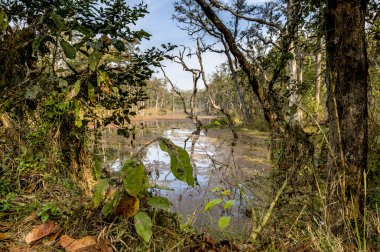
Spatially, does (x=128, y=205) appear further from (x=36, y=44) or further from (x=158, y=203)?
(x=36, y=44)

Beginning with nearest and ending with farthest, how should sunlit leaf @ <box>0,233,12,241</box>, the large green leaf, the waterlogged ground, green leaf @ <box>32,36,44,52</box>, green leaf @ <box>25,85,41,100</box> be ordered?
the large green leaf
sunlit leaf @ <box>0,233,12,241</box>
green leaf @ <box>32,36,44,52</box>
green leaf @ <box>25,85,41,100</box>
the waterlogged ground

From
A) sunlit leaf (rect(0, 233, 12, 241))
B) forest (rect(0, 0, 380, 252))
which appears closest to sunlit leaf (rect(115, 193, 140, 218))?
forest (rect(0, 0, 380, 252))

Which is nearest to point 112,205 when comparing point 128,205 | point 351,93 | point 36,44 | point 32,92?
point 128,205

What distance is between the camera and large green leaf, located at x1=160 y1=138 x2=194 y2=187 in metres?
1.25

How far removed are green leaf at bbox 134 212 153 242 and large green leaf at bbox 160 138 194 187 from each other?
34 centimetres

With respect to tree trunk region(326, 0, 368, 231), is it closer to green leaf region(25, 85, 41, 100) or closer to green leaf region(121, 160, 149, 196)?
green leaf region(121, 160, 149, 196)

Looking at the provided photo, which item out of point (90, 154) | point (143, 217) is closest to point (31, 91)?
point (143, 217)

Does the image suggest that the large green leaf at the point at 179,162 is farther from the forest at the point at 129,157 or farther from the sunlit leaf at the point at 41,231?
the sunlit leaf at the point at 41,231

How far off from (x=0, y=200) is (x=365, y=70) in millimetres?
2703

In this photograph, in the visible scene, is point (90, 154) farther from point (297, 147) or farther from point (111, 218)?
point (297, 147)

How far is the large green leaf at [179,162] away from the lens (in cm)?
125

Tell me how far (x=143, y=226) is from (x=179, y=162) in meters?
0.42

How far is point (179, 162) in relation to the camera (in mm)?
1257

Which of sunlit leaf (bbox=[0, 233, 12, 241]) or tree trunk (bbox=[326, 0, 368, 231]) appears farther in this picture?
tree trunk (bbox=[326, 0, 368, 231])
